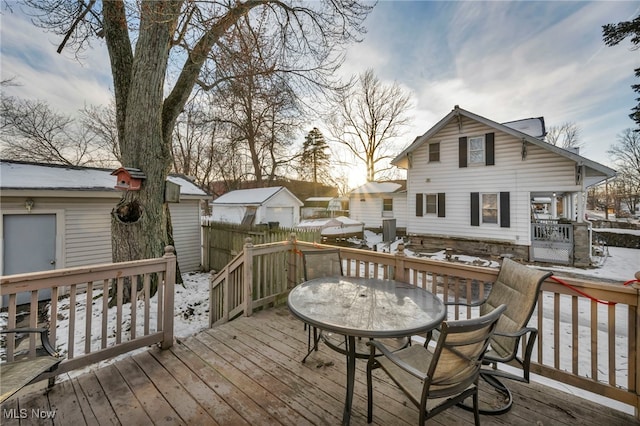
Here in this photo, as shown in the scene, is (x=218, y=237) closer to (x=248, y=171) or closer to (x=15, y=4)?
(x=15, y=4)

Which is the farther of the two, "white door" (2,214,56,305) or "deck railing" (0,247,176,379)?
"white door" (2,214,56,305)

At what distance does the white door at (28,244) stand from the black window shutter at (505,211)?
47.0 ft

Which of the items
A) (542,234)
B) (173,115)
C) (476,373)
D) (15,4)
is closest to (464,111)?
(542,234)

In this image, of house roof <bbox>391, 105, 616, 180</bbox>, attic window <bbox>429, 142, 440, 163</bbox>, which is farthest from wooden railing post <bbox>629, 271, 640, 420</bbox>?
attic window <bbox>429, 142, 440, 163</bbox>

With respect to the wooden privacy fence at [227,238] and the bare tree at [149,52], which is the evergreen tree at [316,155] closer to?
the wooden privacy fence at [227,238]

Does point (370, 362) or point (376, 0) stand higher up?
point (376, 0)

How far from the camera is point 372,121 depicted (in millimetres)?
21062

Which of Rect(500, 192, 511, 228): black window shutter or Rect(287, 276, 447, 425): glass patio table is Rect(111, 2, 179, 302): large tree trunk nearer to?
Rect(287, 276, 447, 425): glass patio table

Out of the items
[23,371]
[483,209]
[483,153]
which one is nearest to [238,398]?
[23,371]

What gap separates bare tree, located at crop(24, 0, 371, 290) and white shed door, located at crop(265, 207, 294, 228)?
978 cm

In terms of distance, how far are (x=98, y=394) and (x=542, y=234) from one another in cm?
1274

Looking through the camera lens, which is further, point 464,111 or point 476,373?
point 464,111

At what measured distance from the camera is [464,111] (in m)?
10.7

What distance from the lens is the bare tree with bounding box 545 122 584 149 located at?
24.5 m
